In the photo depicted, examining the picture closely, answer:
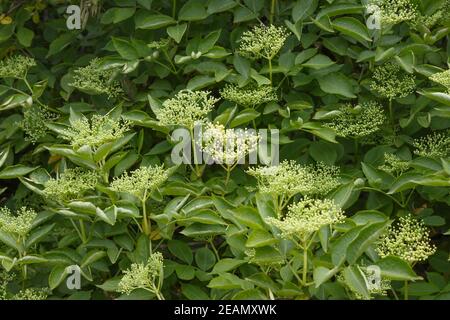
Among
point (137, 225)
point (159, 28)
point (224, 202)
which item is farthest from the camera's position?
point (159, 28)

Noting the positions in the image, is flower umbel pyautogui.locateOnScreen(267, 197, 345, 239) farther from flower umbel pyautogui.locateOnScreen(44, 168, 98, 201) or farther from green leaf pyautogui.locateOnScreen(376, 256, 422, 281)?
flower umbel pyautogui.locateOnScreen(44, 168, 98, 201)

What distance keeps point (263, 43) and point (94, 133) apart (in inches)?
22.9

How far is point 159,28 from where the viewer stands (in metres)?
2.80

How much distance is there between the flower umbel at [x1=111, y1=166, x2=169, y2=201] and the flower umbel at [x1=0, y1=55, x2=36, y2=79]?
27.1 inches

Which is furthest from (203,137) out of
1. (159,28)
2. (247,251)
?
(159,28)

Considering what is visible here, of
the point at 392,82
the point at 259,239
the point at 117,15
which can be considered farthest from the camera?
the point at 117,15

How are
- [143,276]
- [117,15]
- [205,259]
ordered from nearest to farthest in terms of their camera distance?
[143,276]
[205,259]
[117,15]

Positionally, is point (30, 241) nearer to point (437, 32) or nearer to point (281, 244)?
point (281, 244)

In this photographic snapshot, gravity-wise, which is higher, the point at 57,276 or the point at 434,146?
the point at 434,146

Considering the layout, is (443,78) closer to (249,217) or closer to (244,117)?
(244,117)

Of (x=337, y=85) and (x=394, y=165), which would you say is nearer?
(x=394, y=165)

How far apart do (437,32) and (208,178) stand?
2.75 ft

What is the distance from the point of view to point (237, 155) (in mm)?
2209

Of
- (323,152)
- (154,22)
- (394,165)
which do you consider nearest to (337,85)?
(323,152)
